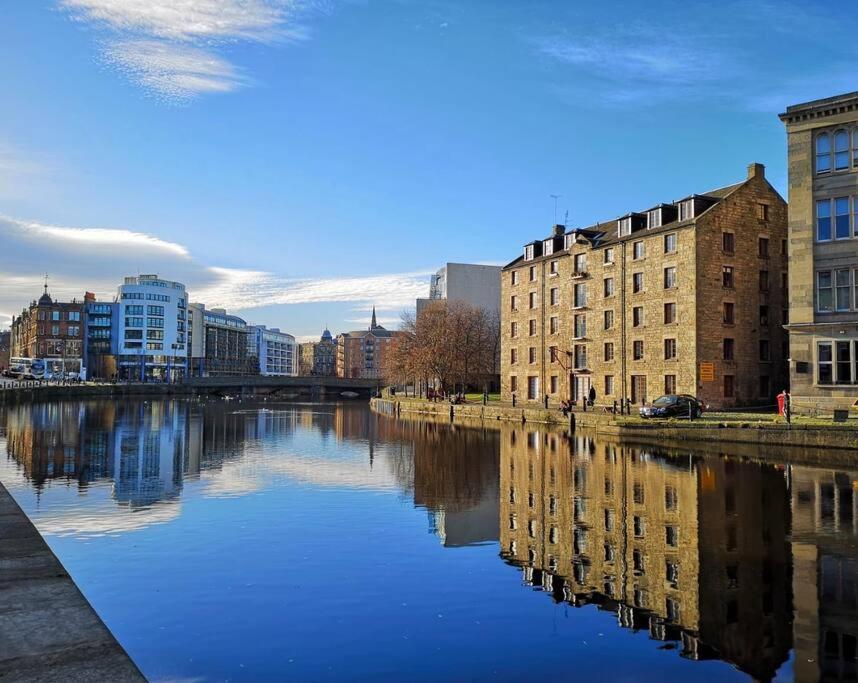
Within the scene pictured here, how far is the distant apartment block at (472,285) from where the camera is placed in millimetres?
111438

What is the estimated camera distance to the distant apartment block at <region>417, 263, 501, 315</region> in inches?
4387

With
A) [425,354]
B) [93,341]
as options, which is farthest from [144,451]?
[93,341]

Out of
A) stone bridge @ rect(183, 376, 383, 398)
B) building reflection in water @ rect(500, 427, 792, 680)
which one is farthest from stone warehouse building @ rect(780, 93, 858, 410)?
stone bridge @ rect(183, 376, 383, 398)

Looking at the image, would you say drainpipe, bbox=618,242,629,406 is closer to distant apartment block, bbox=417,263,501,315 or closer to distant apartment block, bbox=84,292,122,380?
distant apartment block, bbox=417,263,501,315

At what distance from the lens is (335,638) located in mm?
9711

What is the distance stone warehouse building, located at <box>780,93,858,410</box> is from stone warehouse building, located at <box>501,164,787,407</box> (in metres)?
9.91

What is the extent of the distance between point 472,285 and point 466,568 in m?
101

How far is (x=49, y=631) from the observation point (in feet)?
24.1

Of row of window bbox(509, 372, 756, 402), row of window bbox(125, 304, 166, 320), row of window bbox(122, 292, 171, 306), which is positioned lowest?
row of window bbox(509, 372, 756, 402)

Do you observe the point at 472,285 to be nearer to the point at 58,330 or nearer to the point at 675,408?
the point at 675,408

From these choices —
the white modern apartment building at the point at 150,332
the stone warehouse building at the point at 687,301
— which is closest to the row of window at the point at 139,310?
the white modern apartment building at the point at 150,332

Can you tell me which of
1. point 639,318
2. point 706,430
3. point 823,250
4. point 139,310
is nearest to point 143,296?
point 139,310

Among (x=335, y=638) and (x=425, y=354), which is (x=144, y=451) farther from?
(x=425, y=354)

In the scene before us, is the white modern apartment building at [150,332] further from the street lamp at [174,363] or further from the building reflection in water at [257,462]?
the building reflection in water at [257,462]
